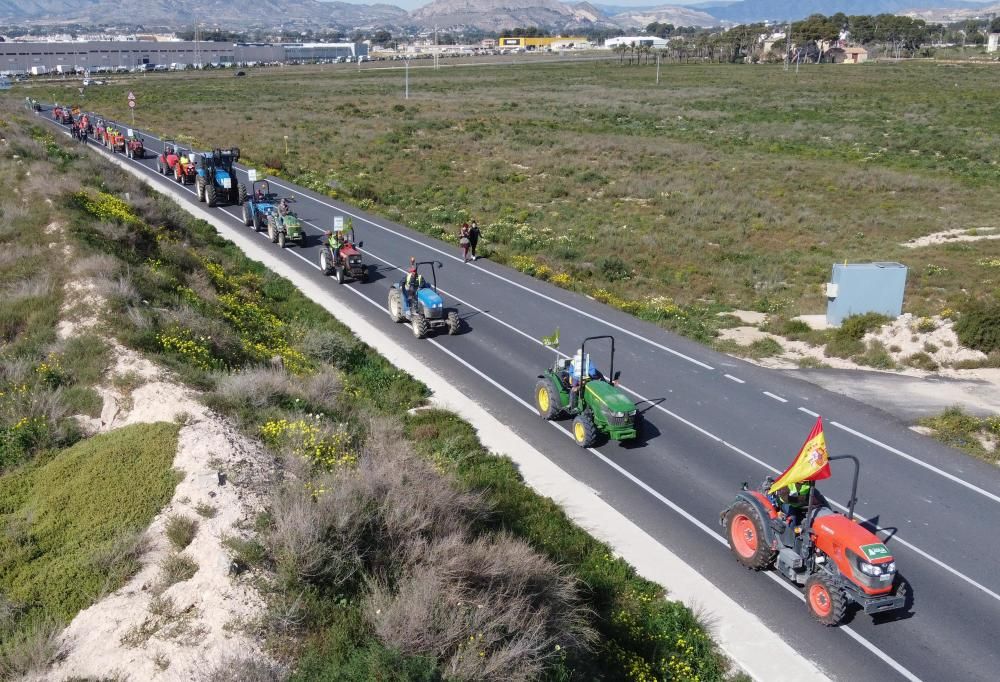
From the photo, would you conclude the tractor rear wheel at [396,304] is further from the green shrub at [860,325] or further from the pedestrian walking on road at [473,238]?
the green shrub at [860,325]

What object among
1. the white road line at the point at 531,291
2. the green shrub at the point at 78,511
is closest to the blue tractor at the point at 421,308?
the white road line at the point at 531,291

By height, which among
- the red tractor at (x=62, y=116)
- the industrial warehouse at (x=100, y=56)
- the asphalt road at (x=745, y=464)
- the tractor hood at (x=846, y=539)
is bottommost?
the asphalt road at (x=745, y=464)

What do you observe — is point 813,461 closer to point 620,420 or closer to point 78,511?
point 620,420

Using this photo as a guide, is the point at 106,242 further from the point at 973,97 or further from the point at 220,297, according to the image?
the point at 973,97

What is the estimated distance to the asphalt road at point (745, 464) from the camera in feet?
33.8

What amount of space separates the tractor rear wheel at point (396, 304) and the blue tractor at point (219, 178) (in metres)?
17.0

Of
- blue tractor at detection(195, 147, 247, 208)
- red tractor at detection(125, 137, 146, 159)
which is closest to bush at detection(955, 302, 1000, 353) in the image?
blue tractor at detection(195, 147, 247, 208)

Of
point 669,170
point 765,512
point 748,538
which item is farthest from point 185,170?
point 765,512

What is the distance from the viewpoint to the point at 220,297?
21016 millimetres

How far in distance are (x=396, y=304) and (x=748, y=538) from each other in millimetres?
13026

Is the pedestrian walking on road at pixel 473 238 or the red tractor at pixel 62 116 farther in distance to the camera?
the red tractor at pixel 62 116

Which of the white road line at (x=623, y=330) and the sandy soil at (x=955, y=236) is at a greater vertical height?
the sandy soil at (x=955, y=236)

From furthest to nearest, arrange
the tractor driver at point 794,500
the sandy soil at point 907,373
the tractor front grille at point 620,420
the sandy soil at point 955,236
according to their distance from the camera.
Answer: the sandy soil at point 955,236 → the sandy soil at point 907,373 → the tractor front grille at point 620,420 → the tractor driver at point 794,500

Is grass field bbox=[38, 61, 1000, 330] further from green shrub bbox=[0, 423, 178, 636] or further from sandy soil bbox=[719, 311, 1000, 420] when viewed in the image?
green shrub bbox=[0, 423, 178, 636]
